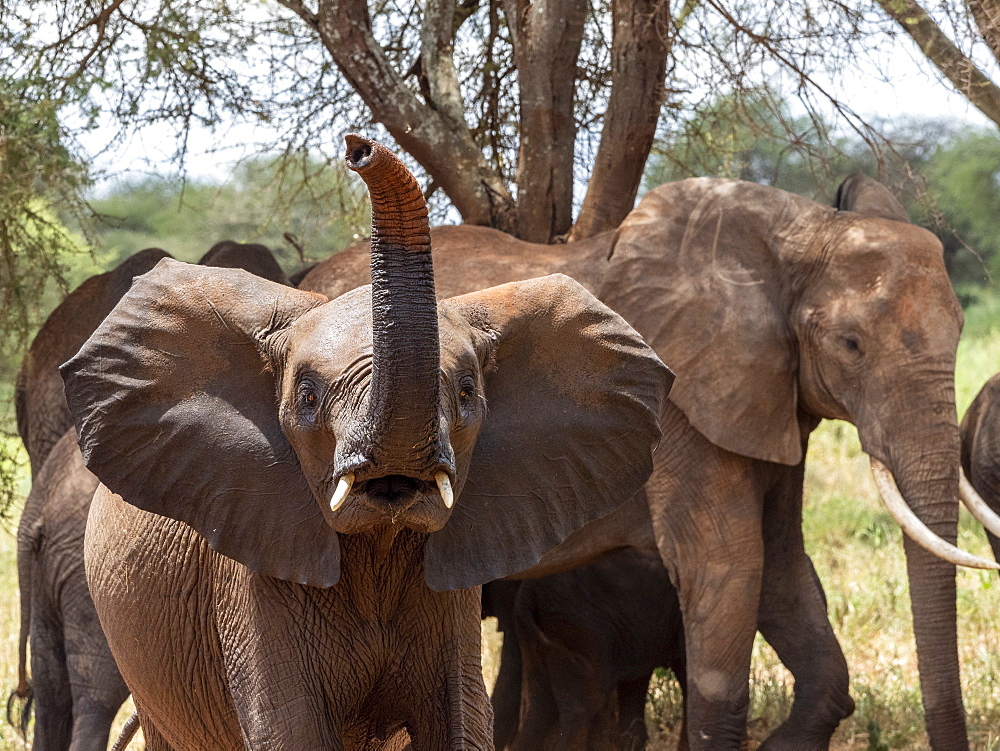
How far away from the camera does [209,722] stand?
3.56 m

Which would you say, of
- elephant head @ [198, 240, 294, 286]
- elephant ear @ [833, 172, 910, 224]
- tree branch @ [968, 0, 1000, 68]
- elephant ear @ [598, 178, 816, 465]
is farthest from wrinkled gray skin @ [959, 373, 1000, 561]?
elephant head @ [198, 240, 294, 286]

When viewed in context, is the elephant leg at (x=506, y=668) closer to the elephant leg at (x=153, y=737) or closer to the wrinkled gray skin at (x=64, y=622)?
the wrinkled gray skin at (x=64, y=622)

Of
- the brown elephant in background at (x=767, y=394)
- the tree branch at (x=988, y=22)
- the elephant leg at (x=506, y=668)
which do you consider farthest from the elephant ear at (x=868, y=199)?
the elephant leg at (x=506, y=668)

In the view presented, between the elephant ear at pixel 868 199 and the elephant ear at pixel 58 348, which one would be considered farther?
the elephant ear at pixel 58 348

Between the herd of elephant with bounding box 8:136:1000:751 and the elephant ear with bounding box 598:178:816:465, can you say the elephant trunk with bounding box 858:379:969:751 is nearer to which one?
the herd of elephant with bounding box 8:136:1000:751

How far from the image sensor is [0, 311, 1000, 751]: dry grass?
582 cm

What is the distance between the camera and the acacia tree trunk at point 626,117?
5.82 m

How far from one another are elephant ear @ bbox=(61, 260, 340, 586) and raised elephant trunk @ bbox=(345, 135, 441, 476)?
0.63 metres

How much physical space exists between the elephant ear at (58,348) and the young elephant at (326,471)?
2536 mm

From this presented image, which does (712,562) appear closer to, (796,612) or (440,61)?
(796,612)

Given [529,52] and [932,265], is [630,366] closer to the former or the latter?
[932,265]

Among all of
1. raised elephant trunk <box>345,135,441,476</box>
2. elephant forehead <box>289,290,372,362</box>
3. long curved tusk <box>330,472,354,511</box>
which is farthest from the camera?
elephant forehead <box>289,290,372,362</box>

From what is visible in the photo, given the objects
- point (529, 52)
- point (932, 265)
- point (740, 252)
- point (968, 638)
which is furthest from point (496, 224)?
point (968, 638)

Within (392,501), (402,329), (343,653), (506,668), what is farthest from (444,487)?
(506,668)
